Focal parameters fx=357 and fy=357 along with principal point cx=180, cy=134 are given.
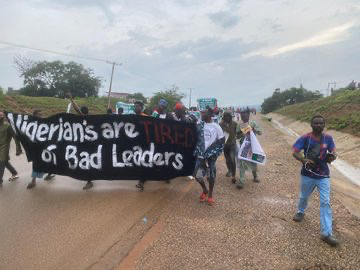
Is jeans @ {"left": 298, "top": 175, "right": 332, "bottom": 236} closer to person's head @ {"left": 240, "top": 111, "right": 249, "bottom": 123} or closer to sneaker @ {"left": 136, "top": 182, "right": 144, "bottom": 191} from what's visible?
person's head @ {"left": 240, "top": 111, "right": 249, "bottom": 123}

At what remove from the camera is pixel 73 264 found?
13.9 ft

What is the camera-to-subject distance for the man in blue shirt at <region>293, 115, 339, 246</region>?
5.15 metres

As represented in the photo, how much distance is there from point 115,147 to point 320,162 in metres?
3.95

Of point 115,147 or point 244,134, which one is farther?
point 244,134

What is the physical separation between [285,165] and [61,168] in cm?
752

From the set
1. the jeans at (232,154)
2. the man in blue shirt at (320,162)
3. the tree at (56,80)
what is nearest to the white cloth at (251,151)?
the jeans at (232,154)

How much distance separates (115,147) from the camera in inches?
287

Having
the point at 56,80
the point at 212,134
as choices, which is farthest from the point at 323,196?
the point at 56,80

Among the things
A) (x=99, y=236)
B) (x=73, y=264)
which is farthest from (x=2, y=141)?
(x=73, y=264)

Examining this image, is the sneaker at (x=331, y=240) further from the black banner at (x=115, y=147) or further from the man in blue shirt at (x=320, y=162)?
the black banner at (x=115, y=147)

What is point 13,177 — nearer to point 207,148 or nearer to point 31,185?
point 31,185

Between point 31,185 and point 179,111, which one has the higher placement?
point 179,111

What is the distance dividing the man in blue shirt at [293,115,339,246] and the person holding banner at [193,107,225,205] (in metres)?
1.58

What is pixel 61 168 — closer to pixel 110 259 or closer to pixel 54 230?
pixel 54 230
